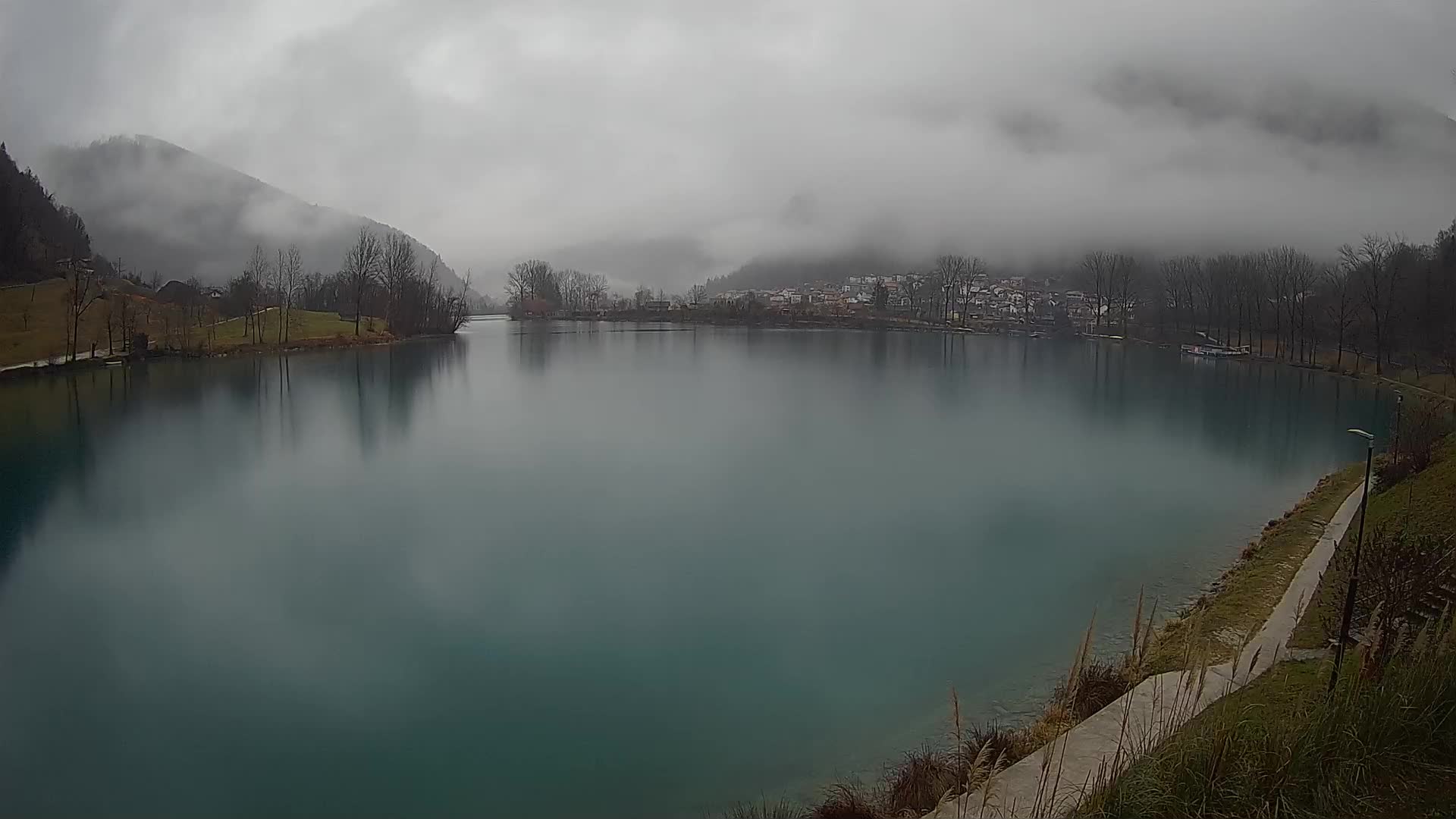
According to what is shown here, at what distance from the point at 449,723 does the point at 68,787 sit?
2498mm

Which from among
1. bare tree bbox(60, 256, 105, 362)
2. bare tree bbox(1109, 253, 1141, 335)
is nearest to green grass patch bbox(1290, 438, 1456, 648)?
bare tree bbox(60, 256, 105, 362)

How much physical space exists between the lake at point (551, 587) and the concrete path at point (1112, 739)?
1.31 metres

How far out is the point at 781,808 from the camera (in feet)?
17.4

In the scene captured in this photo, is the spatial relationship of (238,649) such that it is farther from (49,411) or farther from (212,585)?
(49,411)

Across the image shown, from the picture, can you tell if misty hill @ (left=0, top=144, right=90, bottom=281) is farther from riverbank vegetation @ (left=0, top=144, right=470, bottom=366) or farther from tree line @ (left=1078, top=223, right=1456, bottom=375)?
tree line @ (left=1078, top=223, right=1456, bottom=375)

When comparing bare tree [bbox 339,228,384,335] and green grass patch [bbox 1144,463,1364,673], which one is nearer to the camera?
green grass patch [bbox 1144,463,1364,673]

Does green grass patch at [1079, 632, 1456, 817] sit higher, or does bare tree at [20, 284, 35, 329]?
bare tree at [20, 284, 35, 329]

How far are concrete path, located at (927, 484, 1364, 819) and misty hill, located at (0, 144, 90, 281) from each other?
169 feet

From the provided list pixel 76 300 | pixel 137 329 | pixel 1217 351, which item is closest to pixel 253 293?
pixel 137 329

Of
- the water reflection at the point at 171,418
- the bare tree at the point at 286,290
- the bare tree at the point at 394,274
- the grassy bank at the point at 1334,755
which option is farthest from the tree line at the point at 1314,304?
the bare tree at the point at 394,274

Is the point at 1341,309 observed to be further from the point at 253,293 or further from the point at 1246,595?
the point at 253,293

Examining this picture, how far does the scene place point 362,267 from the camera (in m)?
55.1

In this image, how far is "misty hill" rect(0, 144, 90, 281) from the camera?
42.7 metres

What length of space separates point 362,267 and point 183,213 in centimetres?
13410
